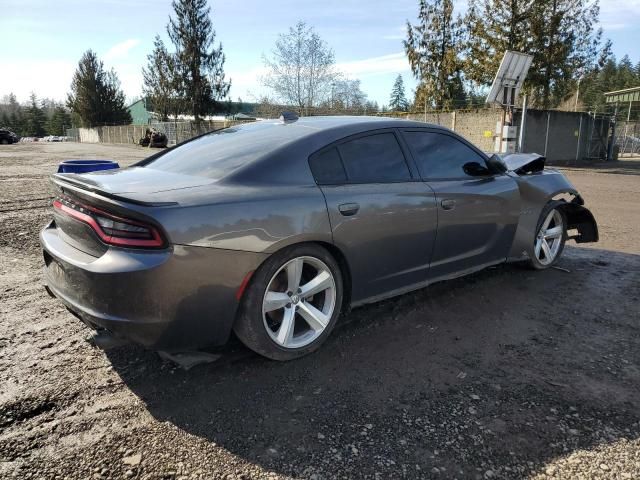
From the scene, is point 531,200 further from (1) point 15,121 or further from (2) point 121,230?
(1) point 15,121

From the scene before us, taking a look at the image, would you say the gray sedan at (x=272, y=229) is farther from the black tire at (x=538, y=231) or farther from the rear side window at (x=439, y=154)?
the black tire at (x=538, y=231)

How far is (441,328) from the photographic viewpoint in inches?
138

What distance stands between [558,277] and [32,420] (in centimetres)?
452

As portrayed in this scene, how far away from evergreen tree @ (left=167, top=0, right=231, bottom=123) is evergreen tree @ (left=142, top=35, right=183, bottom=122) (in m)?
0.73

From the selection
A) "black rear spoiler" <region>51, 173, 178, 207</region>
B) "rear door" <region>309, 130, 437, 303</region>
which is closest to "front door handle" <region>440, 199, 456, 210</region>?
"rear door" <region>309, 130, 437, 303</region>

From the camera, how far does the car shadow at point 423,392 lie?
2.18 metres

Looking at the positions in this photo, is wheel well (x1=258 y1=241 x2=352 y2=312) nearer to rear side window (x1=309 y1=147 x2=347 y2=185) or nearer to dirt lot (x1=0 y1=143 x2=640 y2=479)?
dirt lot (x1=0 y1=143 x2=640 y2=479)

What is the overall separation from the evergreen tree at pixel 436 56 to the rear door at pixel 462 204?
26316mm

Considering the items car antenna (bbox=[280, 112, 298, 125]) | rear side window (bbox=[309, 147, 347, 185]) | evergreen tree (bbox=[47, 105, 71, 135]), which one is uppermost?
evergreen tree (bbox=[47, 105, 71, 135])

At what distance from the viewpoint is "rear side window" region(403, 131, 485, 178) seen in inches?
144

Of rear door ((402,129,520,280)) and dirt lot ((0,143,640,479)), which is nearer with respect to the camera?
dirt lot ((0,143,640,479))

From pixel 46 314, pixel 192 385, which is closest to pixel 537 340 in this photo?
pixel 192 385

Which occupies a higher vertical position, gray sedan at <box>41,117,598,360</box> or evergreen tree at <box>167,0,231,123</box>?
evergreen tree at <box>167,0,231,123</box>

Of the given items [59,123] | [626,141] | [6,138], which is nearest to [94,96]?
[6,138]
